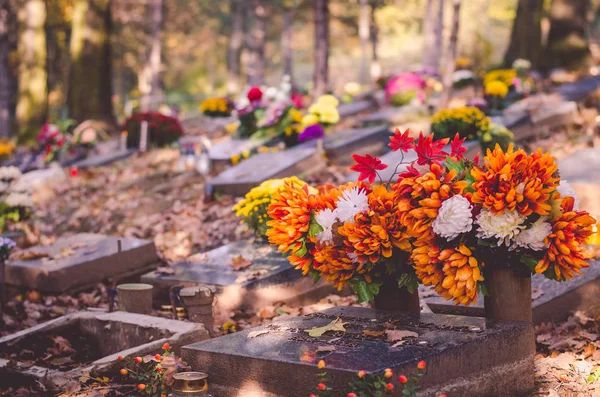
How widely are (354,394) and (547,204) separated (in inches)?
62.0

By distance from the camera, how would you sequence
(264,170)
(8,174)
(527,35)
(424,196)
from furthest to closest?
(527,35), (264,170), (8,174), (424,196)

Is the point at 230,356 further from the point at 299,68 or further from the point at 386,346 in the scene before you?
the point at 299,68

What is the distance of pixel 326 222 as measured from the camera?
5.30 m

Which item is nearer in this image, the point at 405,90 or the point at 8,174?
the point at 8,174

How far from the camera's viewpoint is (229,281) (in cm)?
766

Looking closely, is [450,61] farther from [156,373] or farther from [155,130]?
[156,373]

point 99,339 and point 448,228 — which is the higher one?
point 448,228

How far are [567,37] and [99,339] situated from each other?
57.3 ft

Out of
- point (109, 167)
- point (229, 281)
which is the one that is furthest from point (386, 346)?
point (109, 167)

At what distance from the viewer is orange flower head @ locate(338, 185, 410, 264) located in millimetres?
5070

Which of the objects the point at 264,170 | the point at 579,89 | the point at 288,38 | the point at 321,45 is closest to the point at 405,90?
the point at 579,89

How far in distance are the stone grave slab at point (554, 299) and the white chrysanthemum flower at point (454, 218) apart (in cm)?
140

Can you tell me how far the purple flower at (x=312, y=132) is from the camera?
44.2ft

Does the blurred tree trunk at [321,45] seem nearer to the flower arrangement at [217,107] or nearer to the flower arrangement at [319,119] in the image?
the flower arrangement at [217,107]
